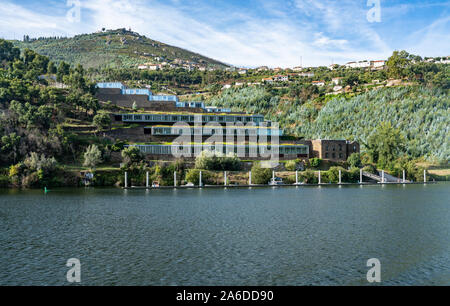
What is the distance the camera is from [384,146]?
98312 mm

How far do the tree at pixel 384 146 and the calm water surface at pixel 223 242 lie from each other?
50.2 metres

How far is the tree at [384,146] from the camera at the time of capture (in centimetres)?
9769

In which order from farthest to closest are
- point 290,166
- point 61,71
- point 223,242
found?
point 61,71, point 290,166, point 223,242

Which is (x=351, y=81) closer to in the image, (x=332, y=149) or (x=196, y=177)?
(x=332, y=149)

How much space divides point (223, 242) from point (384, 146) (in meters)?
79.8

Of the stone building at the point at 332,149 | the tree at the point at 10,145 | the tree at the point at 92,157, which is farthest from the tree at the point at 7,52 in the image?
the stone building at the point at 332,149

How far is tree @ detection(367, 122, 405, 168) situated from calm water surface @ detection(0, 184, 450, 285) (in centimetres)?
5017

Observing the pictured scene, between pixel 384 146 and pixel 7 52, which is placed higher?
Answer: pixel 7 52

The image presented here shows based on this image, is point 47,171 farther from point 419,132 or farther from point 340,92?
point 340,92

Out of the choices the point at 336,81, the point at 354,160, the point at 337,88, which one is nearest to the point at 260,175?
the point at 354,160

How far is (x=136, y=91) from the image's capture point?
115 metres

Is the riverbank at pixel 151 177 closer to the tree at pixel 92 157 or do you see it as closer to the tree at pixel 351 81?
the tree at pixel 92 157

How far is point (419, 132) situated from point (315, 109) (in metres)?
40.0

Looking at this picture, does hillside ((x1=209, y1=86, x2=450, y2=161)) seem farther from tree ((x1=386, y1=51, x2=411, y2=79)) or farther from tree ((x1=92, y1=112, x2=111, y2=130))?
tree ((x1=92, y1=112, x2=111, y2=130))
